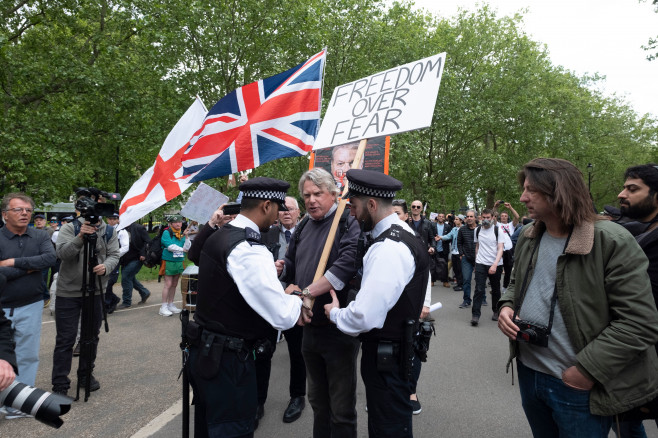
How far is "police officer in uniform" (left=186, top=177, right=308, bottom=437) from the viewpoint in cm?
220

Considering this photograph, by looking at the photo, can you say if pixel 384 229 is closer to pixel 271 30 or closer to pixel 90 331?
pixel 90 331

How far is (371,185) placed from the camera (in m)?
2.46

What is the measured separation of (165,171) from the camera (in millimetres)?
4453

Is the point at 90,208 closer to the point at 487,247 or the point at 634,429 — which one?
the point at 634,429

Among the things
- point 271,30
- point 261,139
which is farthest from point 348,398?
point 271,30

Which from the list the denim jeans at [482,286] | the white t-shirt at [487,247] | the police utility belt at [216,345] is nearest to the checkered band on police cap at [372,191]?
the police utility belt at [216,345]

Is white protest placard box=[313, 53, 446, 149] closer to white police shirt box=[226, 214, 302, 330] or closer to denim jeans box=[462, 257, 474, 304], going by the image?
white police shirt box=[226, 214, 302, 330]

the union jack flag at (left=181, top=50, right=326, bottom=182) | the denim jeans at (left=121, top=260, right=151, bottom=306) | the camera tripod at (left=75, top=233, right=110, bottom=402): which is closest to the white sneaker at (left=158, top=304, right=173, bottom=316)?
the denim jeans at (left=121, top=260, right=151, bottom=306)

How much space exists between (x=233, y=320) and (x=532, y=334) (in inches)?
62.3

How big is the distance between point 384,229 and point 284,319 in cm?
81

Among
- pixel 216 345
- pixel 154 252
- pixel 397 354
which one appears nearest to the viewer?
pixel 216 345

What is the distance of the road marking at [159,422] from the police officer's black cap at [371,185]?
2769 mm

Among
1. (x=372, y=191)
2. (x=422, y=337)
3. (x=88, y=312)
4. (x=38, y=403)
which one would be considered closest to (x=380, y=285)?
(x=372, y=191)

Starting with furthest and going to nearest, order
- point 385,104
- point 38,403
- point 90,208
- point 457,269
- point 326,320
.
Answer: point 457,269 < point 90,208 < point 385,104 < point 326,320 < point 38,403
